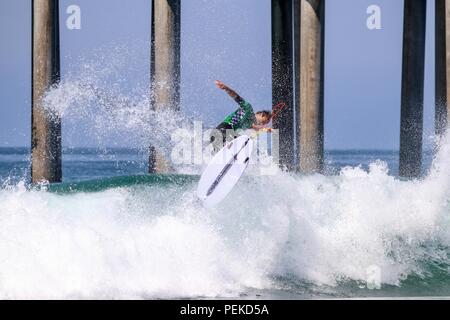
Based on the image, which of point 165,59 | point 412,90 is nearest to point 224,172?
point 165,59

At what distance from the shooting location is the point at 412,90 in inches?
527

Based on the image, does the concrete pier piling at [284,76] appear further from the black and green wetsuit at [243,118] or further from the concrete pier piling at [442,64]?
the black and green wetsuit at [243,118]

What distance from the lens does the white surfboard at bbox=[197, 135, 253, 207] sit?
363 inches

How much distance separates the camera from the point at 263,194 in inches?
377

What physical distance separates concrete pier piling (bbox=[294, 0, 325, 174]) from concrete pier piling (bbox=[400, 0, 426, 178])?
60.6 inches

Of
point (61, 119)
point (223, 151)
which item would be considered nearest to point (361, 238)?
point (223, 151)

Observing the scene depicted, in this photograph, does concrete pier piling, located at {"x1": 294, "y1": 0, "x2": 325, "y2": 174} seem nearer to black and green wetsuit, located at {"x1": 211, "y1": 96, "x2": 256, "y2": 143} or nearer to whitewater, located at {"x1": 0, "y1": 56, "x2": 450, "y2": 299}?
whitewater, located at {"x1": 0, "y1": 56, "x2": 450, "y2": 299}

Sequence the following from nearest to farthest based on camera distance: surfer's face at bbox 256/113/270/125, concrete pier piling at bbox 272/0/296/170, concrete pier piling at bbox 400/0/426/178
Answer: surfer's face at bbox 256/113/270/125 < concrete pier piling at bbox 400/0/426/178 < concrete pier piling at bbox 272/0/296/170

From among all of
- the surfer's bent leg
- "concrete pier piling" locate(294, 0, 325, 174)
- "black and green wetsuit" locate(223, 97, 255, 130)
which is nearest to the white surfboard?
"black and green wetsuit" locate(223, 97, 255, 130)

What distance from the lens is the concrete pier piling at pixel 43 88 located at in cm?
1216

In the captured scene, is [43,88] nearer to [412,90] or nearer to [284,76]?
[284,76]

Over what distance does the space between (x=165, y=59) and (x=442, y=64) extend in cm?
441

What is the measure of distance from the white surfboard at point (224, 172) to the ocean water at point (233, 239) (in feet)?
0.47

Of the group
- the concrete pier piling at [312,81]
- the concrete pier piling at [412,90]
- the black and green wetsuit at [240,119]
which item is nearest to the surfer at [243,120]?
the black and green wetsuit at [240,119]
